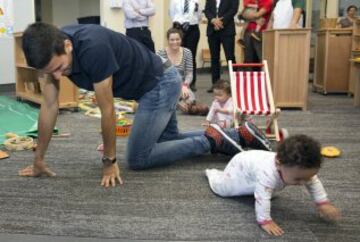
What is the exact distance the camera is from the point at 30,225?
2.18 metres

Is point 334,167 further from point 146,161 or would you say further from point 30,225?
point 30,225

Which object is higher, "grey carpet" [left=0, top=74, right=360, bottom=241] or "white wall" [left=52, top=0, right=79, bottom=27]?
"white wall" [left=52, top=0, right=79, bottom=27]

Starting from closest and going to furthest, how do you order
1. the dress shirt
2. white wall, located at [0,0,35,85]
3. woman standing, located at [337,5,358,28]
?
the dress shirt, white wall, located at [0,0,35,85], woman standing, located at [337,5,358,28]

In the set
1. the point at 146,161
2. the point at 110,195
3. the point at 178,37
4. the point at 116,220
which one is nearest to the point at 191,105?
the point at 178,37

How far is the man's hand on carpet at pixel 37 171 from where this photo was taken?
284cm

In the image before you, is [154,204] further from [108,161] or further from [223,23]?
[223,23]

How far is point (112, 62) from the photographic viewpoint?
240 cm

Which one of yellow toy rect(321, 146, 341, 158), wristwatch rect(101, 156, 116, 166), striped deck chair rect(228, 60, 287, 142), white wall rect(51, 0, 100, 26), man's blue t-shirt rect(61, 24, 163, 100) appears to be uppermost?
white wall rect(51, 0, 100, 26)

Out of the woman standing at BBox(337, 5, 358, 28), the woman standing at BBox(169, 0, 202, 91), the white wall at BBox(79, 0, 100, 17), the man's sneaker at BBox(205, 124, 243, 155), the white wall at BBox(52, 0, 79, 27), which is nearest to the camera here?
the man's sneaker at BBox(205, 124, 243, 155)

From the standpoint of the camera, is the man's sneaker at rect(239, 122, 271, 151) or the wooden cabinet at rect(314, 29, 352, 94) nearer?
the man's sneaker at rect(239, 122, 271, 151)

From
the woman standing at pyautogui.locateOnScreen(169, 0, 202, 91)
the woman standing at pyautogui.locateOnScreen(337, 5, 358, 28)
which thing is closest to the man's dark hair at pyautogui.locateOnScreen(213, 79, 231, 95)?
the woman standing at pyautogui.locateOnScreen(169, 0, 202, 91)

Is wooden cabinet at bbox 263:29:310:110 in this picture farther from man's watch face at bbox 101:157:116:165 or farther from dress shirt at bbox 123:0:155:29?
man's watch face at bbox 101:157:116:165

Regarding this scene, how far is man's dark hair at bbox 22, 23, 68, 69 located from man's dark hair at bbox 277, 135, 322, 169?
3.69 ft

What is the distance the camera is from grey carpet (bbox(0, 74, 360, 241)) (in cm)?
212
